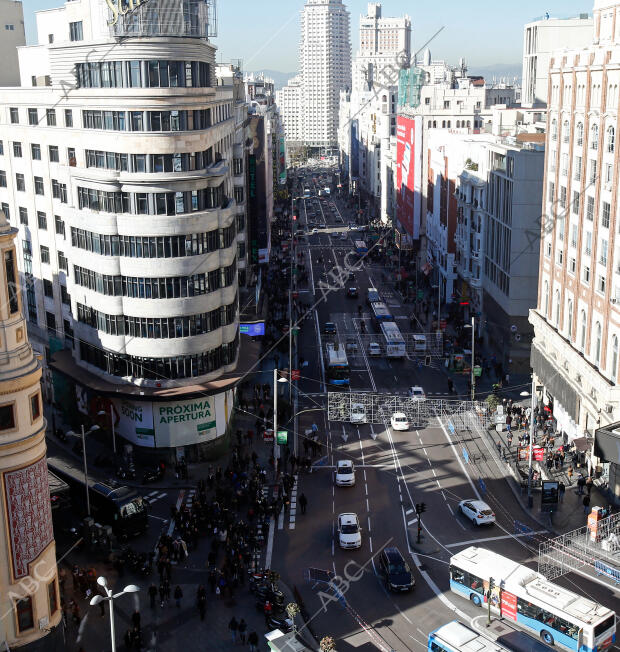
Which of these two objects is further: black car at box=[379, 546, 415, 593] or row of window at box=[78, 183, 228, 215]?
row of window at box=[78, 183, 228, 215]

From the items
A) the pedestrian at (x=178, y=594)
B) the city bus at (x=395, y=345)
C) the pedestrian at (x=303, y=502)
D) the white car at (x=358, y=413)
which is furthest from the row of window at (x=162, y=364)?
the city bus at (x=395, y=345)

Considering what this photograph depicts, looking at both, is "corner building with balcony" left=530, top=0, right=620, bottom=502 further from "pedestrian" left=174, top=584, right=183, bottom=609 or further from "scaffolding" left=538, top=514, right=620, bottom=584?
"pedestrian" left=174, top=584, right=183, bottom=609

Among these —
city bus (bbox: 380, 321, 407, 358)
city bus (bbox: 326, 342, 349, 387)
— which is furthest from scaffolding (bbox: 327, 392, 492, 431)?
city bus (bbox: 380, 321, 407, 358)

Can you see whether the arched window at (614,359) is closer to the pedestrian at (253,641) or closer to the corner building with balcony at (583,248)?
the corner building with balcony at (583,248)

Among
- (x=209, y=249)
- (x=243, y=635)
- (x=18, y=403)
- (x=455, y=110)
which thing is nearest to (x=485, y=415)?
(x=209, y=249)

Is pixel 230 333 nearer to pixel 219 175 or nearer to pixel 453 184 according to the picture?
pixel 219 175

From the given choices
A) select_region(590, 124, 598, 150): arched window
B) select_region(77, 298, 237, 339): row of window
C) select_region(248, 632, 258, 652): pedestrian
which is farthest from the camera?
select_region(590, 124, 598, 150): arched window
